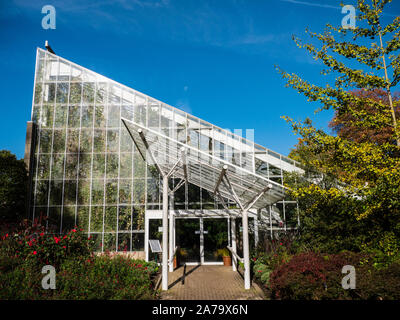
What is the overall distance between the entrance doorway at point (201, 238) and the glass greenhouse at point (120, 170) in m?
0.05

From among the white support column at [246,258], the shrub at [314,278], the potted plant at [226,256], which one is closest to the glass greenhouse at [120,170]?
the potted plant at [226,256]

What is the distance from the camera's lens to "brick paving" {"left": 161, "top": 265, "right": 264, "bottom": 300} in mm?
8219

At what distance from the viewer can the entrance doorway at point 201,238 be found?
14.3 meters

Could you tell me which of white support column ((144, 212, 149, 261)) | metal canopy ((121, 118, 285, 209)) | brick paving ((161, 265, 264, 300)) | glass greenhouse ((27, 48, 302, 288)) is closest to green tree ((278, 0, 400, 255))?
metal canopy ((121, 118, 285, 209))

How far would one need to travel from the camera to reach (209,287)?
942 cm

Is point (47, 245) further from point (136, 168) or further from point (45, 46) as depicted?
point (45, 46)

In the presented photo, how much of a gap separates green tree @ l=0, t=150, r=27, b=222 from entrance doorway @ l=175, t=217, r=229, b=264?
7418 mm

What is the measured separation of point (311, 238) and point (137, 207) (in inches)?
312

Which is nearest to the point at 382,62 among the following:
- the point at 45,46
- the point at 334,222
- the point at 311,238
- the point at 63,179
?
the point at 334,222

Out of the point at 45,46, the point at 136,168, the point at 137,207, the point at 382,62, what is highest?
the point at 45,46

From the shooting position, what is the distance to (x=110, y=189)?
46.6 feet

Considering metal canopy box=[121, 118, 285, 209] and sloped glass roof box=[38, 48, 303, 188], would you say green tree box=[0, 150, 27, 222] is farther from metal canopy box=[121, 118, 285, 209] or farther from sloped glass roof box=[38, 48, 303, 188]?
Answer: metal canopy box=[121, 118, 285, 209]

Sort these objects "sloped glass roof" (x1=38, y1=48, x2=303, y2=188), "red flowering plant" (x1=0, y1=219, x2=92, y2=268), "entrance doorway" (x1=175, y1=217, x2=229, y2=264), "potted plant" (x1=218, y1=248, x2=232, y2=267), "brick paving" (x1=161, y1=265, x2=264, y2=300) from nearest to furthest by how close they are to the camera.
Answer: "red flowering plant" (x1=0, y1=219, x2=92, y2=268), "brick paving" (x1=161, y1=265, x2=264, y2=300), "potted plant" (x1=218, y1=248, x2=232, y2=267), "entrance doorway" (x1=175, y1=217, x2=229, y2=264), "sloped glass roof" (x1=38, y1=48, x2=303, y2=188)

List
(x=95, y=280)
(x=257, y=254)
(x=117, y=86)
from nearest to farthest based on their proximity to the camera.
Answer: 1. (x=95, y=280)
2. (x=257, y=254)
3. (x=117, y=86)
